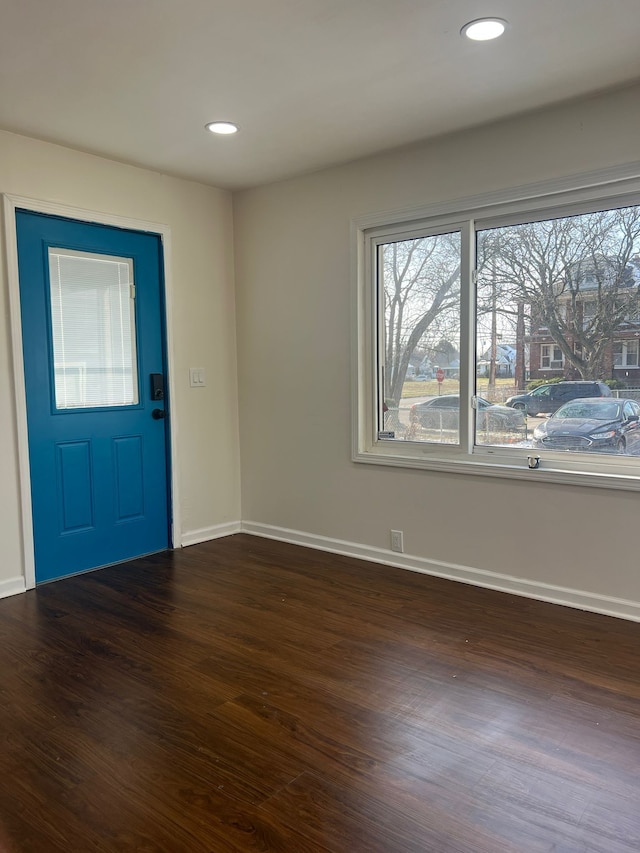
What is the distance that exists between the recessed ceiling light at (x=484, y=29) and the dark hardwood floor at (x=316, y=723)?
8.19 ft

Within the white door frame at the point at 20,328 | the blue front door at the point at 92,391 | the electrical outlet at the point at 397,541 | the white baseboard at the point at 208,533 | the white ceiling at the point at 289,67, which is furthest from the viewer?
the white baseboard at the point at 208,533

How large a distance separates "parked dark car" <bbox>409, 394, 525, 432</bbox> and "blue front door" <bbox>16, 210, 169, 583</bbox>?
68.9 inches

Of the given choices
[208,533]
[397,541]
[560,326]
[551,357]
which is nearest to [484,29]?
[560,326]

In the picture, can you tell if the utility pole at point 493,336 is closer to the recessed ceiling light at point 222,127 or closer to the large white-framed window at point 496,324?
the large white-framed window at point 496,324

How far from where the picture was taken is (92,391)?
3.79m

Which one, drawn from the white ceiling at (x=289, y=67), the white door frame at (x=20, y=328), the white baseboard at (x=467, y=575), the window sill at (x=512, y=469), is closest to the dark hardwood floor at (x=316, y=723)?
the white baseboard at (x=467, y=575)

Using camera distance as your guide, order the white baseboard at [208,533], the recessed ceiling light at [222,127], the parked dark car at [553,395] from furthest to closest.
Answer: the white baseboard at [208,533], the recessed ceiling light at [222,127], the parked dark car at [553,395]

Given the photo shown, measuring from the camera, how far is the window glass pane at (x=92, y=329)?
11.9 feet

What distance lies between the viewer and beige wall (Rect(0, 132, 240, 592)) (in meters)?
3.41

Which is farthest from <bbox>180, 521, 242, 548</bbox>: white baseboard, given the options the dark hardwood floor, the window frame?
Result: the window frame

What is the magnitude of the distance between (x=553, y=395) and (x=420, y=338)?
0.88 metres

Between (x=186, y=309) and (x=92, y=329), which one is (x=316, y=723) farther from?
(x=186, y=309)

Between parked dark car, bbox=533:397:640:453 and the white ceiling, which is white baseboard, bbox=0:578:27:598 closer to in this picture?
the white ceiling

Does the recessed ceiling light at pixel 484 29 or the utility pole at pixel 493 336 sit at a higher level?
the recessed ceiling light at pixel 484 29
